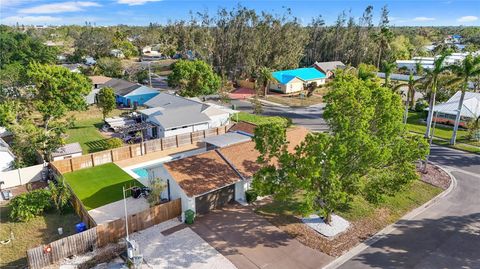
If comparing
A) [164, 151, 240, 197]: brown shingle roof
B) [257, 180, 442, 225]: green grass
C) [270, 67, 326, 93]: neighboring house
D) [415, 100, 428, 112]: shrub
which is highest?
[270, 67, 326, 93]: neighboring house

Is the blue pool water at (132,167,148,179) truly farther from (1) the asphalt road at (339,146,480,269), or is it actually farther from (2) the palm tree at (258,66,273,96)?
(2) the palm tree at (258,66,273,96)

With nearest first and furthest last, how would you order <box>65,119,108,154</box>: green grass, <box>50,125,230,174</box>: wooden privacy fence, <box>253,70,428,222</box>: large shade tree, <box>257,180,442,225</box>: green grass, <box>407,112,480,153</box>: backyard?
<box>253,70,428,222</box>: large shade tree → <box>257,180,442,225</box>: green grass → <box>50,125,230,174</box>: wooden privacy fence → <box>65,119,108,154</box>: green grass → <box>407,112,480,153</box>: backyard

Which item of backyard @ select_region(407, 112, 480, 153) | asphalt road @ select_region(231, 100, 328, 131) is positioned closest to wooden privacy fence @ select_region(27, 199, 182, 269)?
asphalt road @ select_region(231, 100, 328, 131)

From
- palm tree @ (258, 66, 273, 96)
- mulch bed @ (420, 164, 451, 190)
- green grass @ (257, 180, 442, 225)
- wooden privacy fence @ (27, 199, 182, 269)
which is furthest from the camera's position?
palm tree @ (258, 66, 273, 96)

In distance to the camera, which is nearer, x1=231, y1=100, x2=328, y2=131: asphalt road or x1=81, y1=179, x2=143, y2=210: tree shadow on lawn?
x1=81, y1=179, x2=143, y2=210: tree shadow on lawn

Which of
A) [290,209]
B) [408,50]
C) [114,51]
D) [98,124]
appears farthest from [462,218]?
[114,51]

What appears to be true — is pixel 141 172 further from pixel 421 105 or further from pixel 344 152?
pixel 421 105

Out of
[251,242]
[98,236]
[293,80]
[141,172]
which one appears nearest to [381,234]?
[251,242]
